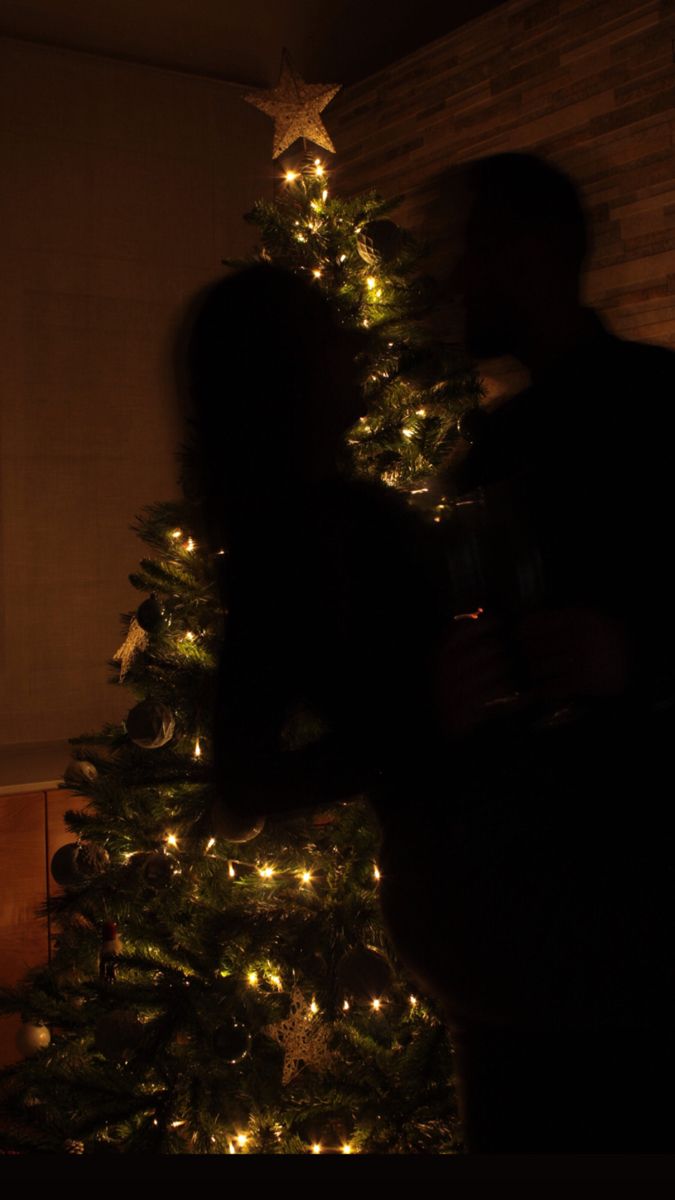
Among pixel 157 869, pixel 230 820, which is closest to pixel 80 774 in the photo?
pixel 157 869

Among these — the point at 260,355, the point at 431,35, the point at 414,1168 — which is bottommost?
the point at 414,1168

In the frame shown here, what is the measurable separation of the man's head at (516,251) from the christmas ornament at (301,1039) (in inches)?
37.2

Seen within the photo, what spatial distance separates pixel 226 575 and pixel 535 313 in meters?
0.34

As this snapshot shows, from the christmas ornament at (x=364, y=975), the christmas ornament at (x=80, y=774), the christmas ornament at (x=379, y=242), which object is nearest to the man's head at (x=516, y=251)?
the christmas ornament at (x=379, y=242)

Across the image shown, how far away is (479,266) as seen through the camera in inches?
31.3

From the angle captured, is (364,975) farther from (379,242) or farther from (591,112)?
(591,112)

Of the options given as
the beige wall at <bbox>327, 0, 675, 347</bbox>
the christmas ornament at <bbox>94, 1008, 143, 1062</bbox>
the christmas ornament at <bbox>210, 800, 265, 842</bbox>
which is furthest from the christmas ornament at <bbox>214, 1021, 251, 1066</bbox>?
the beige wall at <bbox>327, 0, 675, 347</bbox>

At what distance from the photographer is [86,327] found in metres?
2.76

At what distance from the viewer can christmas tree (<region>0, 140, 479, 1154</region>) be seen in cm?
120

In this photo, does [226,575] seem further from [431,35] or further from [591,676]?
[431,35]

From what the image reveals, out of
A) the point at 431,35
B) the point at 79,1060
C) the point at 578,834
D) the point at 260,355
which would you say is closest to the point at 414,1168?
the point at 578,834

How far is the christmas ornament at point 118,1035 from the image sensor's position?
3.85 feet

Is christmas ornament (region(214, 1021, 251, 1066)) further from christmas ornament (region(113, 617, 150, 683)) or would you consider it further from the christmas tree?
christmas ornament (region(113, 617, 150, 683))

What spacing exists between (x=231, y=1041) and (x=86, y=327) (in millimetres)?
2192
